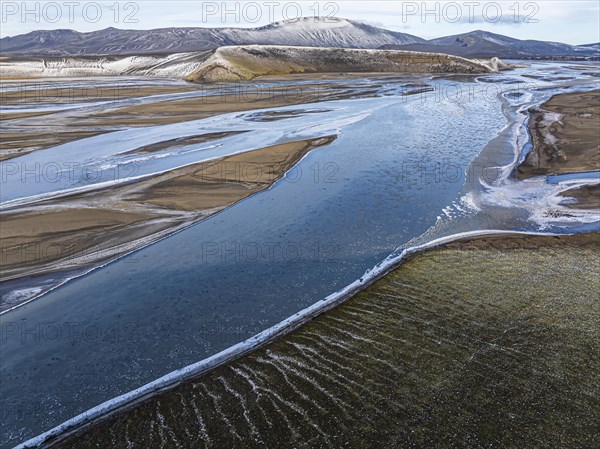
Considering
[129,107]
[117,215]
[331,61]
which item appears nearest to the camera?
[117,215]

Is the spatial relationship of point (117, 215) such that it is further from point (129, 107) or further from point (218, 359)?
point (129, 107)

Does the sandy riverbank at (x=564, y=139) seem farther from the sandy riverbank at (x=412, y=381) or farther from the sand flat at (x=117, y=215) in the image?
the sand flat at (x=117, y=215)

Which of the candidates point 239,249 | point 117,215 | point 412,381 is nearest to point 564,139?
point 239,249

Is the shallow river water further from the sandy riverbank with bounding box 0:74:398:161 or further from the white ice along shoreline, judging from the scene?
the sandy riverbank with bounding box 0:74:398:161

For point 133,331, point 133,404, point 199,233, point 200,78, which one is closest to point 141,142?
point 199,233

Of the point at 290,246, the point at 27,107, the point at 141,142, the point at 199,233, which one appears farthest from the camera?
the point at 27,107

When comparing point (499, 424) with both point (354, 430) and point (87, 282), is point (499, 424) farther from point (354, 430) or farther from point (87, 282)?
point (87, 282)

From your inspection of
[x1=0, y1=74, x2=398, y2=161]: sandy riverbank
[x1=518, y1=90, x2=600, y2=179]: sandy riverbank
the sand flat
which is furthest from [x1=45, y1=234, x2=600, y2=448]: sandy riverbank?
[x1=0, y1=74, x2=398, y2=161]: sandy riverbank
